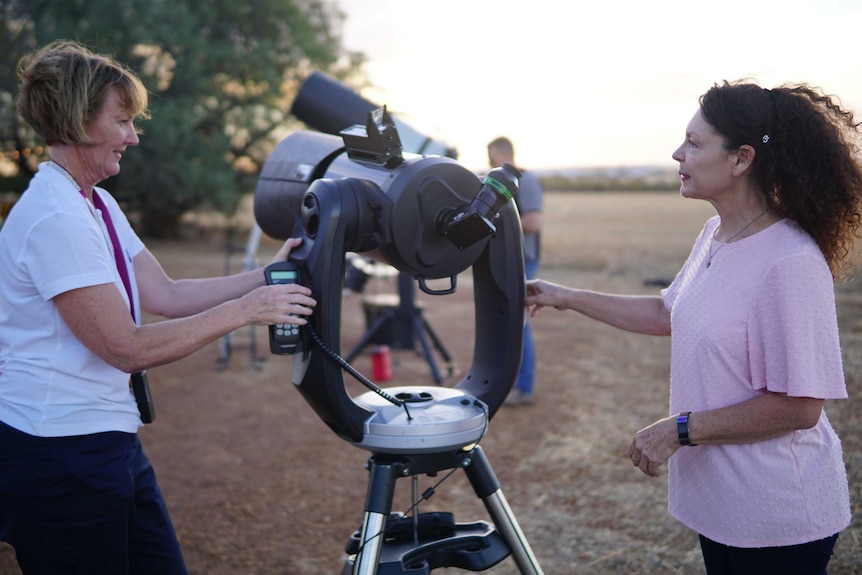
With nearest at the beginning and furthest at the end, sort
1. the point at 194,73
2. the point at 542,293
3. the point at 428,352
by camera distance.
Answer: the point at 542,293, the point at 428,352, the point at 194,73

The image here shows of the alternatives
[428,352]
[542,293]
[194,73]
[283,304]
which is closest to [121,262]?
[283,304]

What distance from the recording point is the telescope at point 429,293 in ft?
5.72

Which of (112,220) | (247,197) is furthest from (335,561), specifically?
(247,197)

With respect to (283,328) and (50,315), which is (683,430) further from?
(50,315)

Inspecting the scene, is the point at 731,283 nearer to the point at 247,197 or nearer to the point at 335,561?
the point at 335,561

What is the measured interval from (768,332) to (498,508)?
31.2 inches

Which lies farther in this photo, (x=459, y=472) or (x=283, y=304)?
(x=459, y=472)

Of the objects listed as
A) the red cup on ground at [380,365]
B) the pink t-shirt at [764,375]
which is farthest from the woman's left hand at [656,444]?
the red cup on ground at [380,365]

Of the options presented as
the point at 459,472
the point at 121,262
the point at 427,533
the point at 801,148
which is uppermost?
the point at 801,148

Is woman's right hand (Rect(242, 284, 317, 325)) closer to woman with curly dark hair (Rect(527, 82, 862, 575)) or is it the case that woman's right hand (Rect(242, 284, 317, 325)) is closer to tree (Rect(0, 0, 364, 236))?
woman with curly dark hair (Rect(527, 82, 862, 575))

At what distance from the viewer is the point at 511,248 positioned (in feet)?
6.56

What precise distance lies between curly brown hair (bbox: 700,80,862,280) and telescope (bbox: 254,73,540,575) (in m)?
0.56

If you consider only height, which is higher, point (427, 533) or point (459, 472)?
point (427, 533)

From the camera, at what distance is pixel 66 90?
1.86 meters
